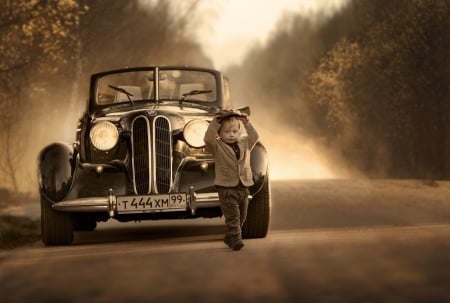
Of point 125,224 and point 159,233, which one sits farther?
point 125,224

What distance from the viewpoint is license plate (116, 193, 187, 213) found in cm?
1136

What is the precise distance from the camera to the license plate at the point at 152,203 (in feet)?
37.3

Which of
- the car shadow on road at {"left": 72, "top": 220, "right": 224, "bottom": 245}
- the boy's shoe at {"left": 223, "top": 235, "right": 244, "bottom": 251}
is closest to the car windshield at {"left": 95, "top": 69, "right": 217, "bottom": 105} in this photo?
the car shadow on road at {"left": 72, "top": 220, "right": 224, "bottom": 245}

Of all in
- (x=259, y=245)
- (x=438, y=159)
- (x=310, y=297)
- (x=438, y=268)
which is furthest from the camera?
(x=438, y=159)

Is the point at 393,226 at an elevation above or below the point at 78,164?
below

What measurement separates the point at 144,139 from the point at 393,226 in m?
3.54

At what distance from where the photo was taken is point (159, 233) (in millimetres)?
13930

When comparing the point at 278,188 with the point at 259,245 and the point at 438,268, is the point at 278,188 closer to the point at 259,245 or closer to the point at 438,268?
the point at 259,245

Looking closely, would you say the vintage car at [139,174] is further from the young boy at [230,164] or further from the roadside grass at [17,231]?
the roadside grass at [17,231]

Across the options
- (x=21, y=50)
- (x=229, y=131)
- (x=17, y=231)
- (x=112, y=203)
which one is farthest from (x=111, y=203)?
(x=21, y=50)

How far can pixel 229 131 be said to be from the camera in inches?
429

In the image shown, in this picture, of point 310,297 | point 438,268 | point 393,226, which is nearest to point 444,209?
point 393,226

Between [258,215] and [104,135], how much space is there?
1.85 metres

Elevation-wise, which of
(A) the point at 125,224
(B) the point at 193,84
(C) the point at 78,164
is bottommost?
(A) the point at 125,224
